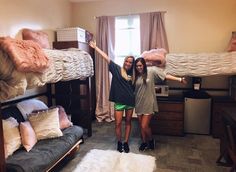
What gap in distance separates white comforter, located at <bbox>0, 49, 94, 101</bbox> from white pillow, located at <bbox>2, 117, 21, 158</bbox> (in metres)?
0.67

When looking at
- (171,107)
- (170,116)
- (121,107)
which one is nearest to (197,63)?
(171,107)

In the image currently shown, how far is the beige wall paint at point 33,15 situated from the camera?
2990 mm

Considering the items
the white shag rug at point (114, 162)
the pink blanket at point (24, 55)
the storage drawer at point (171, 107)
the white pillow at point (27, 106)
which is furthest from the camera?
the storage drawer at point (171, 107)

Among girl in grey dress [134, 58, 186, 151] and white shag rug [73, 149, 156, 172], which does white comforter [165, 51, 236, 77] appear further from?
white shag rug [73, 149, 156, 172]

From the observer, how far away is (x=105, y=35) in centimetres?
455

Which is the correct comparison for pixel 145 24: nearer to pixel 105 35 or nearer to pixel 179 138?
pixel 105 35

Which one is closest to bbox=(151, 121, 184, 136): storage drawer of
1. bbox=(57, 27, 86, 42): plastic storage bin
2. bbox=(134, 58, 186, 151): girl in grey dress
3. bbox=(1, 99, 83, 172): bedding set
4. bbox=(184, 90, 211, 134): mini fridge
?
bbox=(184, 90, 211, 134): mini fridge

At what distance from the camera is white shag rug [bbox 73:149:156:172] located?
2.72m

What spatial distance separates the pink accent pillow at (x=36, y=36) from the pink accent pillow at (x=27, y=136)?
138 centimetres

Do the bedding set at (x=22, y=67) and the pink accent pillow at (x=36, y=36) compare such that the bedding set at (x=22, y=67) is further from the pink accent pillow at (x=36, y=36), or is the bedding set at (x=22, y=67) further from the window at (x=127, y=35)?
the window at (x=127, y=35)

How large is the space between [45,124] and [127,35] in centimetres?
262

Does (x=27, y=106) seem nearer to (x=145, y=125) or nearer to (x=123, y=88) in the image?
(x=123, y=88)

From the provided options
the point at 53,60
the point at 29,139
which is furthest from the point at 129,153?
the point at 53,60

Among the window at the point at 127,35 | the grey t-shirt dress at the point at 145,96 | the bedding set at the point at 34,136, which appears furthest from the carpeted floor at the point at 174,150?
the window at the point at 127,35
